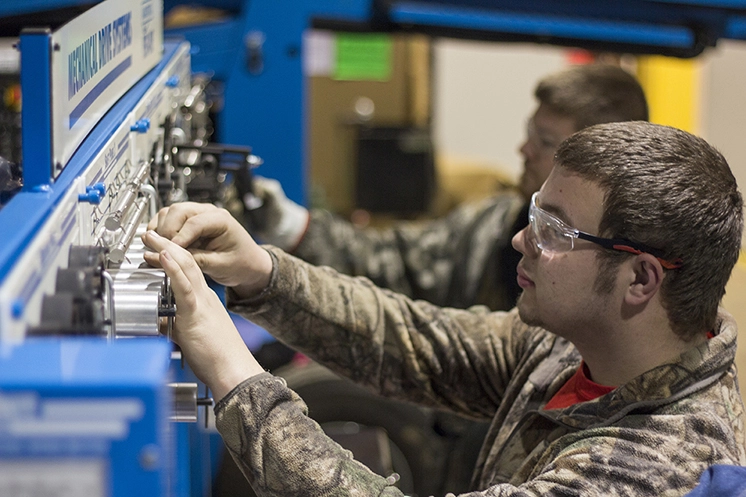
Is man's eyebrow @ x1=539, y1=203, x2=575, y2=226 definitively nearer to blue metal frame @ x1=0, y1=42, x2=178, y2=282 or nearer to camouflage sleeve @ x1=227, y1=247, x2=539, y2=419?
camouflage sleeve @ x1=227, y1=247, x2=539, y2=419

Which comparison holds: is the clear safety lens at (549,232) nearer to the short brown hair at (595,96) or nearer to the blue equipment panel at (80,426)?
the blue equipment panel at (80,426)

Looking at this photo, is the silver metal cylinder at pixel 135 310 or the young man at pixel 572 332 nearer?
the silver metal cylinder at pixel 135 310

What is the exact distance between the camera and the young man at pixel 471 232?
7.38ft

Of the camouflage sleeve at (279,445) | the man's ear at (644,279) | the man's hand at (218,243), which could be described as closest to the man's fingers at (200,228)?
the man's hand at (218,243)

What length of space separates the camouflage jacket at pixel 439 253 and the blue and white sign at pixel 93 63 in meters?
1.11

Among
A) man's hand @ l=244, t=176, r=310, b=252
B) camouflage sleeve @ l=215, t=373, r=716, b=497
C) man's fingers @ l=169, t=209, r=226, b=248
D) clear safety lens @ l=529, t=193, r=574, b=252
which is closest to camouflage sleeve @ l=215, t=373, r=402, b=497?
camouflage sleeve @ l=215, t=373, r=716, b=497

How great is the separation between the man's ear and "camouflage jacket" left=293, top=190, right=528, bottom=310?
1166 millimetres

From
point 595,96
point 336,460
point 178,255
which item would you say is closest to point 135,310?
point 178,255

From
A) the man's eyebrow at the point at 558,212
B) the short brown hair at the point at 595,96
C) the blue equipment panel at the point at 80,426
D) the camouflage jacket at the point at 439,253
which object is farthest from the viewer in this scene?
the camouflage jacket at the point at 439,253

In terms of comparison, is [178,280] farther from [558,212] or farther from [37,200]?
[558,212]

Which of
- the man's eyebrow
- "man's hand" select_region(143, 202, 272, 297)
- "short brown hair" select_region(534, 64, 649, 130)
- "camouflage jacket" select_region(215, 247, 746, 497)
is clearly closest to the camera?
"camouflage jacket" select_region(215, 247, 746, 497)

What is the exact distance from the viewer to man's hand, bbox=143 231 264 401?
1029 millimetres

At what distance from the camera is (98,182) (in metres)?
1.04

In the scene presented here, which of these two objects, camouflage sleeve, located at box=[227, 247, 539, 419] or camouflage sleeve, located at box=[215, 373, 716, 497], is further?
camouflage sleeve, located at box=[227, 247, 539, 419]
